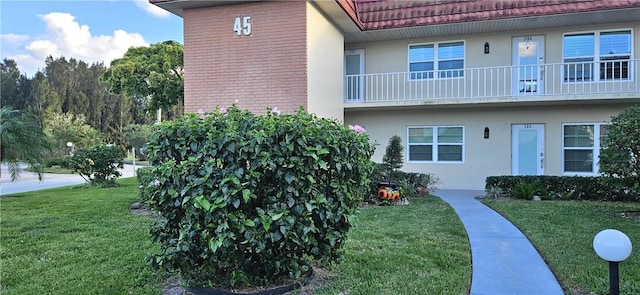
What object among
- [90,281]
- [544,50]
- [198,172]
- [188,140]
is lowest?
[90,281]

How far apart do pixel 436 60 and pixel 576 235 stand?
8.88 metres

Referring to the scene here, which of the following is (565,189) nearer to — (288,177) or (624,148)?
(624,148)

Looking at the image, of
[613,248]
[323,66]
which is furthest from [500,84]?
[613,248]

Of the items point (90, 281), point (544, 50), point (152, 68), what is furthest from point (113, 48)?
point (90, 281)

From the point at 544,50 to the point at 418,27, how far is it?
13.3 feet

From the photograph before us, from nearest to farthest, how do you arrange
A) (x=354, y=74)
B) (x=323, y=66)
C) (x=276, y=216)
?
(x=276, y=216)
(x=323, y=66)
(x=354, y=74)

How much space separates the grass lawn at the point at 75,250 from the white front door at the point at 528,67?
450 inches

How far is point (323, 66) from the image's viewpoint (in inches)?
452

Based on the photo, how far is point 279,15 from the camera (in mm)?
10328

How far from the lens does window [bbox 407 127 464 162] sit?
14.1 meters

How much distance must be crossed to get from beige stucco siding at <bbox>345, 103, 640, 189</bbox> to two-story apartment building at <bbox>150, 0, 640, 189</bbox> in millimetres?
34

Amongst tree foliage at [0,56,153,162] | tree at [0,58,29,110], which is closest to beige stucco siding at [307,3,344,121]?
tree foliage at [0,56,153,162]

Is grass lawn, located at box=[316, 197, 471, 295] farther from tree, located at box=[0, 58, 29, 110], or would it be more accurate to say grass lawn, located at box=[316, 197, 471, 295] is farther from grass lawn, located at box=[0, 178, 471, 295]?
tree, located at box=[0, 58, 29, 110]

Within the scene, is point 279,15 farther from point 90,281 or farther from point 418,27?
point 90,281
